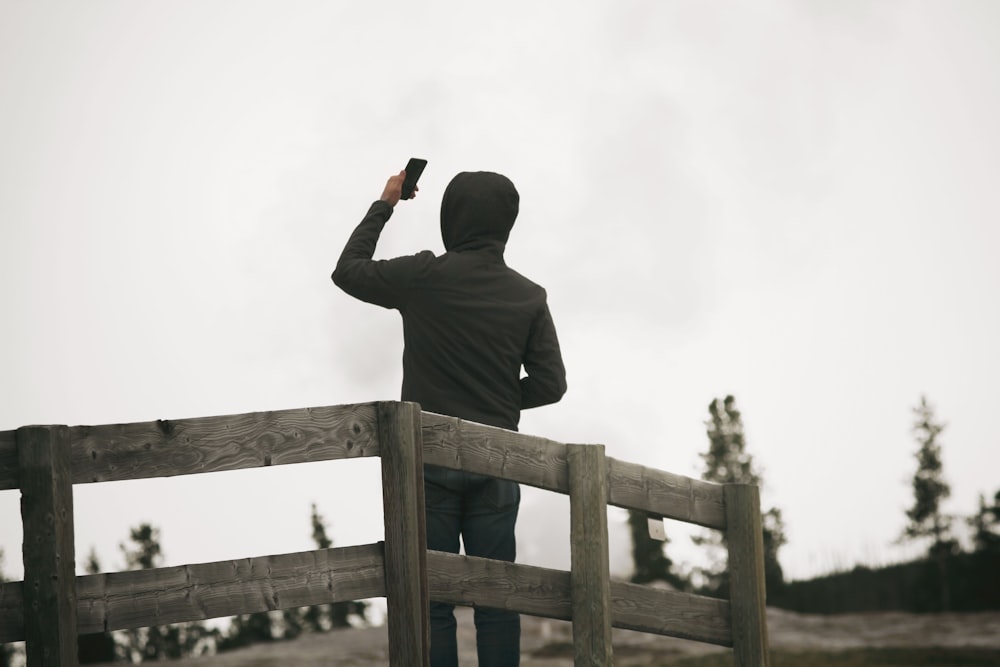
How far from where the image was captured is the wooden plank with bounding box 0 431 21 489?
493cm

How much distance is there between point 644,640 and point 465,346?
21.1 metres

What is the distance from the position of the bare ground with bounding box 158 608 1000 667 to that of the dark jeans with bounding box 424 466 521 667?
13.4m

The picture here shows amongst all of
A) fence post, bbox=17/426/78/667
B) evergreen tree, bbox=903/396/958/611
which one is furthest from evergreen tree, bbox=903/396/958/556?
fence post, bbox=17/426/78/667

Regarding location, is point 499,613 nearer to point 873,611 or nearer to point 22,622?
point 22,622

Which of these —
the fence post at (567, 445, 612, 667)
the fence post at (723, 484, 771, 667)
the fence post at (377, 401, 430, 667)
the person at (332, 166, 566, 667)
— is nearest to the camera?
the fence post at (377, 401, 430, 667)

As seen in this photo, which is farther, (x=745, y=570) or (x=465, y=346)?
(x=745, y=570)

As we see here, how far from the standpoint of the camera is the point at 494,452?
18.8ft

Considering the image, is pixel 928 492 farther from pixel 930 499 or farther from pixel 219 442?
pixel 219 442

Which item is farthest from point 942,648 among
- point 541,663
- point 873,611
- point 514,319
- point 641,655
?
point 514,319

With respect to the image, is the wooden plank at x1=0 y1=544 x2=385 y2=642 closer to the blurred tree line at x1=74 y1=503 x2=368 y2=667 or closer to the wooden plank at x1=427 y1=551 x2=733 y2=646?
the wooden plank at x1=427 y1=551 x2=733 y2=646

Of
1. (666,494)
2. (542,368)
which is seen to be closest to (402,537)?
(542,368)

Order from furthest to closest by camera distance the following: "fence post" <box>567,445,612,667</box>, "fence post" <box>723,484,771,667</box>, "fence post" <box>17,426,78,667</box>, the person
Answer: "fence post" <box>723,484,771,667</box>
"fence post" <box>567,445,612,667</box>
the person
"fence post" <box>17,426,78,667</box>

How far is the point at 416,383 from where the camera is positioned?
5809mm

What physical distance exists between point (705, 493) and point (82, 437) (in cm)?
383
